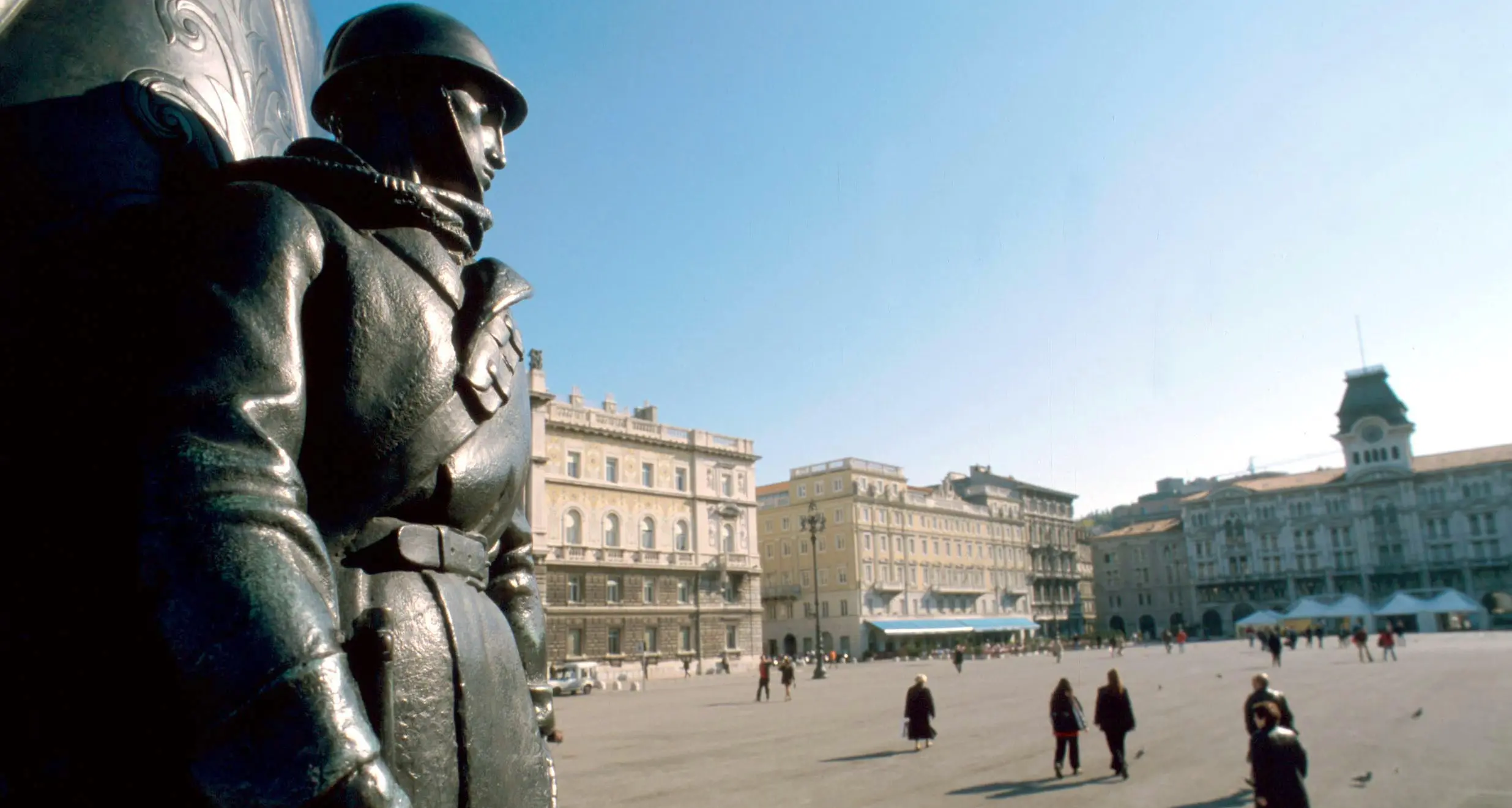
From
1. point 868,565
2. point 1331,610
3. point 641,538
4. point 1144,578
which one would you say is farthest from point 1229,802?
point 1144,578

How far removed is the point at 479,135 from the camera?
192 centimetres

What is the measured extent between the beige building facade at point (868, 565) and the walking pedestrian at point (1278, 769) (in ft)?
176

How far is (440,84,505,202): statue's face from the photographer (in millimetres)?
1878

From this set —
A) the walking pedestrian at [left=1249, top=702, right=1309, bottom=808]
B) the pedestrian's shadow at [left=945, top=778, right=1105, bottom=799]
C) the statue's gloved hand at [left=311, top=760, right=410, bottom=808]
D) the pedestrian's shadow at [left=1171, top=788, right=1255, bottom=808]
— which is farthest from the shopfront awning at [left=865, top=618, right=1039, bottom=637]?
the statue's gloved hand at [left=311, top=760, right=410, bottom=808]

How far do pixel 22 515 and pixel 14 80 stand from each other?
722mm

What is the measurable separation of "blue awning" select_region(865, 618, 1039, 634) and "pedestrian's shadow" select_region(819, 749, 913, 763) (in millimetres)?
51975

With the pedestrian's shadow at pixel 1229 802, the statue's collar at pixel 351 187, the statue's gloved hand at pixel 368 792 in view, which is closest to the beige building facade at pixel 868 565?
the pedestrian's shadow at pixel 1229 802

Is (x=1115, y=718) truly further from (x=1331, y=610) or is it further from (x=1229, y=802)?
(x=1331, y=610)

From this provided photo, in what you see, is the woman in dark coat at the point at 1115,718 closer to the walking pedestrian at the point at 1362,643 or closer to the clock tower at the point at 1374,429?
the walking pedestrian at the point at 1362,643

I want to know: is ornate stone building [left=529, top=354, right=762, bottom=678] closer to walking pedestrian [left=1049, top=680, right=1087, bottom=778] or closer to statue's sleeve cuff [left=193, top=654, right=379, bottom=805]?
walking pedestrian [left=1049, top=680, right=1087, bottom=778]

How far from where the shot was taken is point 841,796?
33.5 ft

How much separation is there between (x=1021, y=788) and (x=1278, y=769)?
3.82m

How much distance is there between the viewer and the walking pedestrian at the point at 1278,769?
7.15m

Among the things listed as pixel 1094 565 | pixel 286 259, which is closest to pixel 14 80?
pixel 286 259
